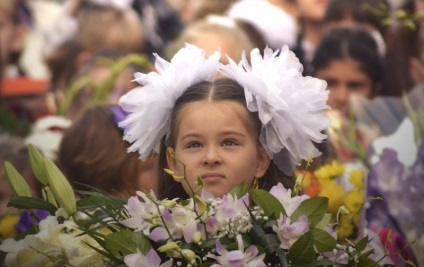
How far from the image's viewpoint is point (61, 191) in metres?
4.18

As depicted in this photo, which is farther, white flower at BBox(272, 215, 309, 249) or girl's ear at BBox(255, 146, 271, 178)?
girl's ear at BBox(255, 146, 271, 178)

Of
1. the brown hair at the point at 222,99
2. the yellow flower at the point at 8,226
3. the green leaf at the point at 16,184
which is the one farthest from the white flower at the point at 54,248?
the yellow flower at the point at 8,226

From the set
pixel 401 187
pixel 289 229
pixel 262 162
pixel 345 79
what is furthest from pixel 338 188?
pixel 345 79

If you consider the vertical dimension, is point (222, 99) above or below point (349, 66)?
above

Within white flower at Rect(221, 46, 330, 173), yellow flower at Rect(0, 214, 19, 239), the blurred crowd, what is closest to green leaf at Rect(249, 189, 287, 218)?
white flower at Rect(221, 46, 330, 173)

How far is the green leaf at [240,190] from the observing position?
403 cm

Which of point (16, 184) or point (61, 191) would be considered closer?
point (61, 191)

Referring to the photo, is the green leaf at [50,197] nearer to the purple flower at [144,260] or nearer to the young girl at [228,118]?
the young girl at [228,118]

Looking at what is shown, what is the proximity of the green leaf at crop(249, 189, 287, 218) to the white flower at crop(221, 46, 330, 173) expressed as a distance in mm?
365

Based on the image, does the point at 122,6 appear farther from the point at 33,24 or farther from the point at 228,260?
the point at 228,260

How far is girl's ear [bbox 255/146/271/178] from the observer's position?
4.38 m

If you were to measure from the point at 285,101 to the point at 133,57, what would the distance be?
3.10 metres

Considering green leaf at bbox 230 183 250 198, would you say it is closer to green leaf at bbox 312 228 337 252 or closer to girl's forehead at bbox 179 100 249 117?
green leaf at bbox 312 228 337 252

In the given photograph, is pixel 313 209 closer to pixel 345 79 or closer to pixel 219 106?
pixel 219 106
